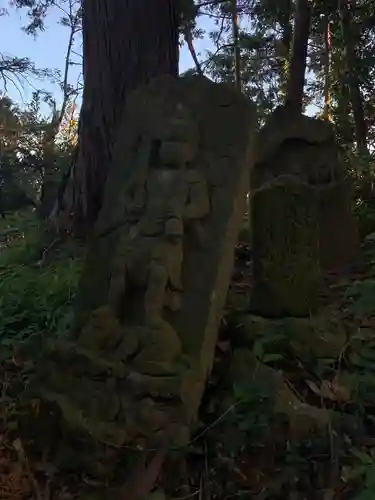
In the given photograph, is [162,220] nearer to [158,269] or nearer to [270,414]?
[158,269]

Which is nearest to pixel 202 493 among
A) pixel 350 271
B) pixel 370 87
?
pixel 350 271

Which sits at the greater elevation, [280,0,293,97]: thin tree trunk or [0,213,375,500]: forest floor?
[280,0,293,97]: thin tree trunk

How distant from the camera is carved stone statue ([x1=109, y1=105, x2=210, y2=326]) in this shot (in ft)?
8.51

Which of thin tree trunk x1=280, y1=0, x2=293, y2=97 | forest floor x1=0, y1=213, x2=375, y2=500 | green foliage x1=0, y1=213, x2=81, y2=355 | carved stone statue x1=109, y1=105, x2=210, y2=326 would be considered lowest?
forest floor x1=0, y1=213, x2=375, y2=500

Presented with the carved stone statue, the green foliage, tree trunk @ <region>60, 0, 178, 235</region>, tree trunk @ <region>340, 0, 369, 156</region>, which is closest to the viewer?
the carved stone statue

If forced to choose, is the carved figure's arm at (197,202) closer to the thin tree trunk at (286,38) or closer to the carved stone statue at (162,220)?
the carved stone statue at (162,220)

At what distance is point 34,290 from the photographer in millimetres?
3953

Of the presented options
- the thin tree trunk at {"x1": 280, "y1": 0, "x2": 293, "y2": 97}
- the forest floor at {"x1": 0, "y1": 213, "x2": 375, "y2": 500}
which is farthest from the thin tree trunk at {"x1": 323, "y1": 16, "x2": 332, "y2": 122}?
the forest floor at {"x1": 0, "y1": 213, "x2": 375, "y2": 500}

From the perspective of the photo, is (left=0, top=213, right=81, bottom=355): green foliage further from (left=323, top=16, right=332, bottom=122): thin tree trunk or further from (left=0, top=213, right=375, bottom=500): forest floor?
(left=323, top=16, right=332, bottom=122): thin tree trunk

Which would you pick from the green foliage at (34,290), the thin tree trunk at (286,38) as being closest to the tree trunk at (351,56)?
the thin tree trunk at (286,38)

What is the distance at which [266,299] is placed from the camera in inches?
136

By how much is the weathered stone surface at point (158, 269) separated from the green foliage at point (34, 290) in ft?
2.28

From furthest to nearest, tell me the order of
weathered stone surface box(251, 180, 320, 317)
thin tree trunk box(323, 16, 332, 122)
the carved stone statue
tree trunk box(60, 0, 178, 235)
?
thin tree trunk box(323, 16, 332, 122)
tree trunk box(60, 0, 178, 235)
weathered stone surface box(251, 180, 320, 317)
the carved stone statue

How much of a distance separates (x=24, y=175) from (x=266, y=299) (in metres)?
5.34
